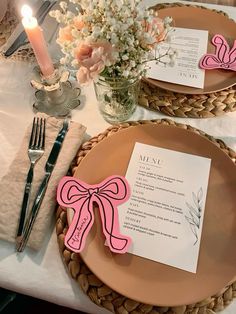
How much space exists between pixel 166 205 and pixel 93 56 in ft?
0.93

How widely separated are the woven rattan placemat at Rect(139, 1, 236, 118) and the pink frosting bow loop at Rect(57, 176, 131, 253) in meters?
0.22

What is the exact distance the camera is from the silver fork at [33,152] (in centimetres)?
62

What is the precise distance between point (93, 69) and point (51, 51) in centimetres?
39

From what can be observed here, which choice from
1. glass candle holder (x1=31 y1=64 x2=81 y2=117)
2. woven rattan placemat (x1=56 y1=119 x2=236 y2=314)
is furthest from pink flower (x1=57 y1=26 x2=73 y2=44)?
woven rattan placemat (x1=56 y1=119 x2=236 y2=314)

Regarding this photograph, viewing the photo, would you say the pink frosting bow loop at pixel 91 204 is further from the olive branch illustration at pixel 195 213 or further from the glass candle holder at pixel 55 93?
the glass candle holder at pixel 55 93

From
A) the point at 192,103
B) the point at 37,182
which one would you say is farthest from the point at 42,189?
the point at 192,103

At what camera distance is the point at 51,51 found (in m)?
0.92

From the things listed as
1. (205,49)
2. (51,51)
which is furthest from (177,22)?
(51,51)

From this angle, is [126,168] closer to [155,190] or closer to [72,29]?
[155,190]

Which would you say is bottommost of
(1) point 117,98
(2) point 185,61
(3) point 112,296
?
(3) point 112,296

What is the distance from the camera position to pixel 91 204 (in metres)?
0.61

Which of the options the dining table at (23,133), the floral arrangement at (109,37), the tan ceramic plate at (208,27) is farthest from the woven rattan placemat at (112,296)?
the tan ceramic plate at (208,27)

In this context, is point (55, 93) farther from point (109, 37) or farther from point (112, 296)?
point (112, 296)

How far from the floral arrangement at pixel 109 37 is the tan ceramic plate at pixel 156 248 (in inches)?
6.4
